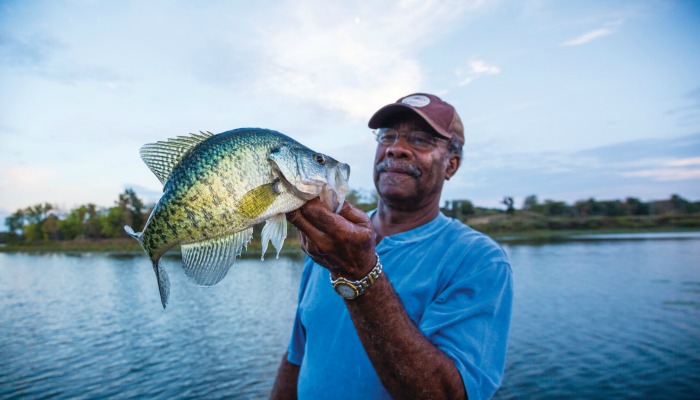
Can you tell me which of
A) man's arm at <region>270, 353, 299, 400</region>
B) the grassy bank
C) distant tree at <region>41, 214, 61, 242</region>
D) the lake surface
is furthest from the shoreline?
man's arm at <region>270, 353, 299, 400</region>

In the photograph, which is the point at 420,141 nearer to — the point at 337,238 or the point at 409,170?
the point at 409,170

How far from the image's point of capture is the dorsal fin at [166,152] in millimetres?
2221

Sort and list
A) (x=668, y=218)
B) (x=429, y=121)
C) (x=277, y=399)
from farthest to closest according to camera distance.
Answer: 1. (x=668, y=218)
2. (x=277, y=399)
3. (x=429, y=121)

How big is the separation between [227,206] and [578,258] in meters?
49.6

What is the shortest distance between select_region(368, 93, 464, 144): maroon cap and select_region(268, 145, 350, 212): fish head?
1236 millimetres

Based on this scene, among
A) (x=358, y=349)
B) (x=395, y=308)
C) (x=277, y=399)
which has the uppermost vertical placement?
(x=395, y=308)

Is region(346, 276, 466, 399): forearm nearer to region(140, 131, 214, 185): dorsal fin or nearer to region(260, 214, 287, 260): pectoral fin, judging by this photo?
region(260, 214, 287, 260): pectoral fin

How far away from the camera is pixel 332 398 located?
8.75 ft

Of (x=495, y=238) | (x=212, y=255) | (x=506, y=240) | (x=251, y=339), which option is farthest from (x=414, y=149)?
(x=506, y=240)

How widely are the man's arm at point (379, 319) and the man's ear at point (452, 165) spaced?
1621 millimetres

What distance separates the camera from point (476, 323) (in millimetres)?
2402

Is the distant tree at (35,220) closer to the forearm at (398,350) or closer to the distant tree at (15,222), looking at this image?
the distant tree at (15,222)

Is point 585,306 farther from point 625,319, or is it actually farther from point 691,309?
point 691,309

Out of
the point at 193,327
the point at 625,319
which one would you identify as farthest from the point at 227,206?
the point at 625,319
